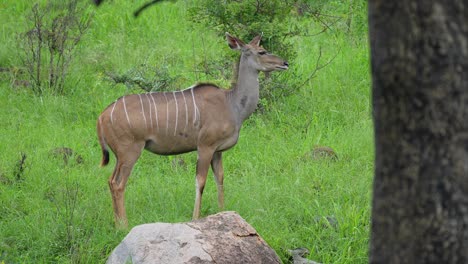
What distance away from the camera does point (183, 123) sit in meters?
7.28

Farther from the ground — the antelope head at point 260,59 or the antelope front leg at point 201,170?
the antelope head at point 260,59

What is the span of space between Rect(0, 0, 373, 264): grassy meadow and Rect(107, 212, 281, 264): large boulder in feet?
1.76

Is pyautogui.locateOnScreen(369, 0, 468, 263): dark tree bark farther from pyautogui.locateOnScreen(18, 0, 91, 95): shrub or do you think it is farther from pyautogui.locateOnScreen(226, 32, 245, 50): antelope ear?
pyautogui.locateOnScreen(18, 0, 91, 95): shrub

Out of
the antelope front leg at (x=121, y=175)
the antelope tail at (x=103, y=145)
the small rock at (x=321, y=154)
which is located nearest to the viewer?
the antelope front leg at (x=121, y=175)

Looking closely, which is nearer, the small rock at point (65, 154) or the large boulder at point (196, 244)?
the large boulder at point (196, 244)

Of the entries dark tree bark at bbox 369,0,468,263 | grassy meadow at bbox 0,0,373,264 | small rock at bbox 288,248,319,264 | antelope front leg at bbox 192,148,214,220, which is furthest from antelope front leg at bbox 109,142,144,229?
dark tree bark at bbox 369,0,468,263

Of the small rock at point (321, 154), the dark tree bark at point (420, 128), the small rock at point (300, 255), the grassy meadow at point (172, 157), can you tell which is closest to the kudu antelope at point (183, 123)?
the grassy meadow at point (172, 157)

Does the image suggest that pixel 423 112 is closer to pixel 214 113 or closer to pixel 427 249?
pixel 427 249

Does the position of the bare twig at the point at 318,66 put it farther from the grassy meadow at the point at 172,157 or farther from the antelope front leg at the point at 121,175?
the antelope front leg at the point at 121,175

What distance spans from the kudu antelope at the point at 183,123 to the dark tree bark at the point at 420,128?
388 cm

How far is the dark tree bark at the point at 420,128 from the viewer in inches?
118

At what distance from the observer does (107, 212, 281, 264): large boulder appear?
18.4 ft

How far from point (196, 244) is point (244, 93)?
216 centimetres

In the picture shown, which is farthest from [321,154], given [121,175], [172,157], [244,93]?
[121,175]
